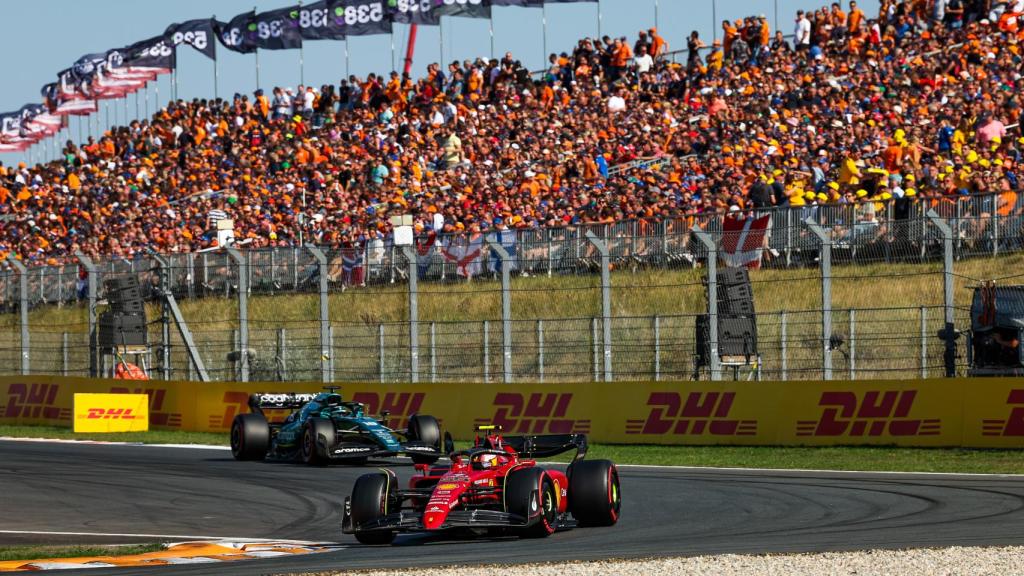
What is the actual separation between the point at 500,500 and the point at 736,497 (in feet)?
11.4

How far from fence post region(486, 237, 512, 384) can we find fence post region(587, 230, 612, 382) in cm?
146

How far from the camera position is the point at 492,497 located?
11992 millimetres

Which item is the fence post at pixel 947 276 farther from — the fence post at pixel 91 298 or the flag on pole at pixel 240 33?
the flag on pole at pixel 240 33

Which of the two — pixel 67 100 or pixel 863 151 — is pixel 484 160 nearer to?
pixel 863 151

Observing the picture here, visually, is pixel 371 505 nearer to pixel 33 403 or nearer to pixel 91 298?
Result: pixel 91 298

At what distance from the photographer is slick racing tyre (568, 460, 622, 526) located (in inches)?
484

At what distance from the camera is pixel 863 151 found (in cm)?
2725

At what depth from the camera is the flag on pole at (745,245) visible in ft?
68.9

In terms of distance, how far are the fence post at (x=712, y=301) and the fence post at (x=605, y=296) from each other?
5.29 feet

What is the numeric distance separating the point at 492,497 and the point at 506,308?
10.6 metres

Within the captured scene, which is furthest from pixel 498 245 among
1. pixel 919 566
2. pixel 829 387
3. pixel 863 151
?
pixel 919 566

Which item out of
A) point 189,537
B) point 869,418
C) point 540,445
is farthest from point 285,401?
point 540,445

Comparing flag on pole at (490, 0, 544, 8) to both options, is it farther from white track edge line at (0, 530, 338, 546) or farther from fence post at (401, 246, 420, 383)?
white track edge line at (0, 530, 338, 546)

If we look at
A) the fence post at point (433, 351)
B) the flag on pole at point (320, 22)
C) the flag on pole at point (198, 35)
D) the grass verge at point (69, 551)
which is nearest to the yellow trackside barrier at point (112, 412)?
the fence post at point (433, 351)
